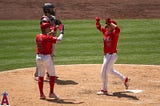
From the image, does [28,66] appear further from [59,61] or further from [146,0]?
[146,0]

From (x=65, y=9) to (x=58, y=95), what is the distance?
47.2ft

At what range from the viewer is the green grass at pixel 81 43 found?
622 inches

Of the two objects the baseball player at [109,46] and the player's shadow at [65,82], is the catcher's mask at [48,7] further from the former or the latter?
the player's shadow at [65,82]

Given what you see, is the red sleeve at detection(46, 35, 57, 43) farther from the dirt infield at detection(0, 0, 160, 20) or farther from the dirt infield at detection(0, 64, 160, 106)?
the dirt infield at detection(0, 0, 160, 20)

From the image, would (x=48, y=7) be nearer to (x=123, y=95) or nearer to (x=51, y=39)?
(x=51, y=39)

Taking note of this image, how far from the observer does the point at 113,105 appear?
384 inches

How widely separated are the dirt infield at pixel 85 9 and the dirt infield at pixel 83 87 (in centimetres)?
966

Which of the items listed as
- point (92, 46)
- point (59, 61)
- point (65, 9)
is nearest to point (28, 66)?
point (59, 61)

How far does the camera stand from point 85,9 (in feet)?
81.6

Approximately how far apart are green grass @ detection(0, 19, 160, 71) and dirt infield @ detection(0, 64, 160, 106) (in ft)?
4.07

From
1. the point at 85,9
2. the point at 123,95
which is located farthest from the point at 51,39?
the point at 85,9

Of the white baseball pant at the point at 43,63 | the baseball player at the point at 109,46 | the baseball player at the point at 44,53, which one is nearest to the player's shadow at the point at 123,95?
the baseball player at the point at 109,46

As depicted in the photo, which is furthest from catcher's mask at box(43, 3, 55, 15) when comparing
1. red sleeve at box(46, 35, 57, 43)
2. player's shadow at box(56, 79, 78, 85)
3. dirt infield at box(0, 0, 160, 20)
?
dirt infield at box(0, 0, 160, 20)

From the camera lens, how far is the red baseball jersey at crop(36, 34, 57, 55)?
10305mm
